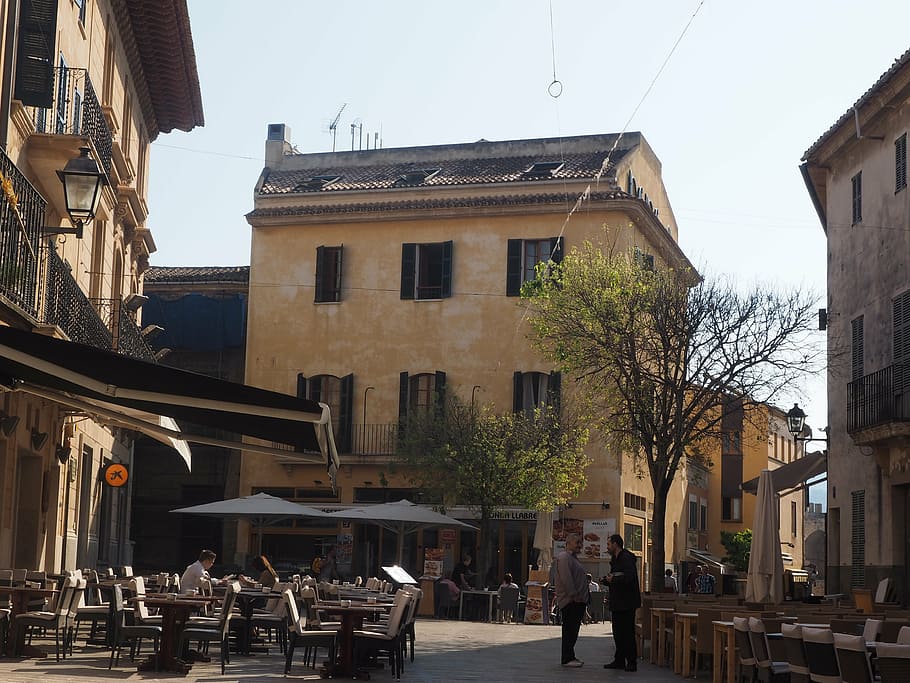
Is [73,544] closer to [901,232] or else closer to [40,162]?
[40,162]

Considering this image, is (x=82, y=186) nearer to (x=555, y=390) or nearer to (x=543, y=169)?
(x=555, y=390)

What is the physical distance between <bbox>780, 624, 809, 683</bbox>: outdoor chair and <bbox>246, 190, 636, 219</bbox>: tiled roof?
29.6m

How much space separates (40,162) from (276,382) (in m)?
22.6

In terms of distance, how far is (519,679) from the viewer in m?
15.5

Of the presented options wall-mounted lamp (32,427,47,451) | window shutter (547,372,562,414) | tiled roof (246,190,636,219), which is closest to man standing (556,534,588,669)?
wall-mounted lamp (32,427,47,451)

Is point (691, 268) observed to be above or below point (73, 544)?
above

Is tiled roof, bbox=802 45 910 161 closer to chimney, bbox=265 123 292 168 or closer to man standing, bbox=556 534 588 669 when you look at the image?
man standing, bbox=556 534 588 669

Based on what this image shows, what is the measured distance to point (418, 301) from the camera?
42094 millimetres

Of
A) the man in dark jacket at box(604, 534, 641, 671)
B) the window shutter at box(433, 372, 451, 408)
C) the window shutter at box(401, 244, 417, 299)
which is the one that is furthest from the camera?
the window shutter at box(401, 244, 417, 299)

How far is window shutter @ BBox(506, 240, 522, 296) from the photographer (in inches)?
1609

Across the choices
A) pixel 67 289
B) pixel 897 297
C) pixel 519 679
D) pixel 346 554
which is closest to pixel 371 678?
pixel 519 679

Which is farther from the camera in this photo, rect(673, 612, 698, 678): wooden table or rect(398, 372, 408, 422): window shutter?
rect(398, 372, 408, 422): window shutter

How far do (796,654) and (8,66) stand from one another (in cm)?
1288

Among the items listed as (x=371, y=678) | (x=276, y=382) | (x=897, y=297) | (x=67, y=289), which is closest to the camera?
(x=371, y=678)
